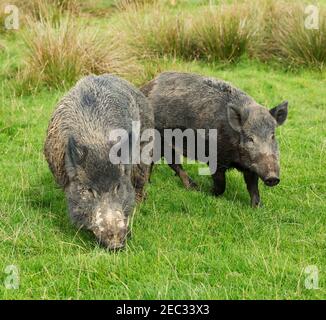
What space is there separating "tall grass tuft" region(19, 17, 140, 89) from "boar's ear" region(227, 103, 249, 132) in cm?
394

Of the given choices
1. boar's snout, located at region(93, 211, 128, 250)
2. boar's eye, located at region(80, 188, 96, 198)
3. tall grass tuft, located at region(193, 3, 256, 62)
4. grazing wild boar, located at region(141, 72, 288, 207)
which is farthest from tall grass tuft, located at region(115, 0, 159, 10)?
boar's snout, located at region(93, 211, 128, 250)


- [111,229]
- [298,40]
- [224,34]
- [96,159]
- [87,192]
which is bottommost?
[298,40]

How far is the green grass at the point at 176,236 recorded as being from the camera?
502 centimetres

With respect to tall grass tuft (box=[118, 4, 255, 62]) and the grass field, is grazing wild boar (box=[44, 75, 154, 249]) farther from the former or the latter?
tall grass tuft (box=[118, 4, 255, 62])

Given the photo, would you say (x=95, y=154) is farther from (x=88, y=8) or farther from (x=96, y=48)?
(x=88, y=8)

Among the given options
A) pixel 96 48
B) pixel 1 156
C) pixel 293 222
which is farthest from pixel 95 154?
pixel 96 48

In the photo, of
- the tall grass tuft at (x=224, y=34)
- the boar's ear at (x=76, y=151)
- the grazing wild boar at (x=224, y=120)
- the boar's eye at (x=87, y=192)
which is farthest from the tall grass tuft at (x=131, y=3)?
the boar's eye at (x=87, y=192)

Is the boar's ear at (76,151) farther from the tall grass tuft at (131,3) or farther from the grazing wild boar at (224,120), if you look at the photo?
the tall grass tuft at (131,3)

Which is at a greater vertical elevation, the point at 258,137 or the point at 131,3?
the point at 258,137

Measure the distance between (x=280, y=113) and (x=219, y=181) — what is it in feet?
3.25

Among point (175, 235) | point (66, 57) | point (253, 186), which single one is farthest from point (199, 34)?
point (175, 235)

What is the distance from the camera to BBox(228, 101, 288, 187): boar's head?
675 cm

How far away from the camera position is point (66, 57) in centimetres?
1058

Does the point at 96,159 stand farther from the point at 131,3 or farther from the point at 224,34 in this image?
the point at 131,3
